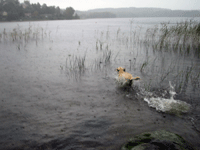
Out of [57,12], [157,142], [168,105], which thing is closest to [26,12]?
[57,12]

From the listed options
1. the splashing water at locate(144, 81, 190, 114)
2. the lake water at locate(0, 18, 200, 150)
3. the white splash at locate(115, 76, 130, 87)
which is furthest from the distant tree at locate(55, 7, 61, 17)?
the splashing water at locate(144, 81, 190, 114)

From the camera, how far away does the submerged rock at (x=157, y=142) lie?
3152 millimetres

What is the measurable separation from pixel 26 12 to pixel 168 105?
12116cm

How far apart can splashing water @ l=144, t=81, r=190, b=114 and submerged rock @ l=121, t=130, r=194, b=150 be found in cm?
159

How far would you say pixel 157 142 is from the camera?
10.9 ft

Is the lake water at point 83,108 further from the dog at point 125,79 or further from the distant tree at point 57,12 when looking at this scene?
the distant tree at point 57,12

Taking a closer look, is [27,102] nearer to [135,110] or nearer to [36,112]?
[36,112]

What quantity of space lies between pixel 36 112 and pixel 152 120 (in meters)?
3.83

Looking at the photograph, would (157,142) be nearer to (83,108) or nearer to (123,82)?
(83,108)

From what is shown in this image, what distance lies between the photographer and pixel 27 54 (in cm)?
1341

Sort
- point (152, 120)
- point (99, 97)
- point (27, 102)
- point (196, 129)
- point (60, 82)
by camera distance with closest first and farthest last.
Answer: point (196, 129) → point (152, 120) → point (27, 102) → point (99, 97) → point (60, 82)

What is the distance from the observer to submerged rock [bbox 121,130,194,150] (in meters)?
3.15

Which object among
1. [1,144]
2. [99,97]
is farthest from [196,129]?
[1,144]

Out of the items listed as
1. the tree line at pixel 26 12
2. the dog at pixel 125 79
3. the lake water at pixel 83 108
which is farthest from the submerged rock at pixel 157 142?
the tree line at pixel 26 12
